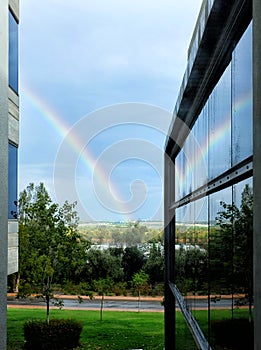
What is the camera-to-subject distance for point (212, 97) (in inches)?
108

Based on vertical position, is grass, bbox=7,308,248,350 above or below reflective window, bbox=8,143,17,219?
below

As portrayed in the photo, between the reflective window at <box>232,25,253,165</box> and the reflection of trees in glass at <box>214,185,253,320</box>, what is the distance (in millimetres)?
138

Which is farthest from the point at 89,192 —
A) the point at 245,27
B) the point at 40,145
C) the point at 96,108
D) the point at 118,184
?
the point at 245,27

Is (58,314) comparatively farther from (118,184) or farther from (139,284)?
(118,184)

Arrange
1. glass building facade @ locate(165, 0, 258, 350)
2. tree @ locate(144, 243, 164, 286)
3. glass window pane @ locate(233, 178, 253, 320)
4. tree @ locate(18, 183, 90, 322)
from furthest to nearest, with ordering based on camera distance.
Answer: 1. tree @ locate(18, 183, 90, 322)
2. tree @ locate(144, 243, 164, 286)
3. glass building facade @ locate(165, 0, 258, 350)
4. glass window pane @ locate(233, 178, 253, 320)

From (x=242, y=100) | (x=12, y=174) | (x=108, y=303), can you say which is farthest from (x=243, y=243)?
(x=108, y=303)

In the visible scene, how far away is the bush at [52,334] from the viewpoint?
Answer: 9281mm

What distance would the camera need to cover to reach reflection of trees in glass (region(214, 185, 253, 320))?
155 centimetres

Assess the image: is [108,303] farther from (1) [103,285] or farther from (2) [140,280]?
(2) [140,280]

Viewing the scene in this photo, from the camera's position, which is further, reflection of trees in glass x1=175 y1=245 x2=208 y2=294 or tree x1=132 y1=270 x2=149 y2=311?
tree x1=132 y1=270 x2=149 y2=311

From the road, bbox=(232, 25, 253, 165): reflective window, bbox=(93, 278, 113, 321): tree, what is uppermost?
bbox=(232, 25, 253, 165): reflective window

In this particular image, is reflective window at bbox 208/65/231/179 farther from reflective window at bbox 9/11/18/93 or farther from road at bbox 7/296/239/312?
road at bbox 7/296/239/312

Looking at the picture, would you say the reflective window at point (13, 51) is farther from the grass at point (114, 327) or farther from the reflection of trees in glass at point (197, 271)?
the grass at point (114, 327)

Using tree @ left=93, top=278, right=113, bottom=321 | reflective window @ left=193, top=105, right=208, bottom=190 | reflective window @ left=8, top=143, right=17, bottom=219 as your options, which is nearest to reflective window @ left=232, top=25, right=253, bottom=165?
reflective window @ left=193, top=105, right=208, bottom=190
